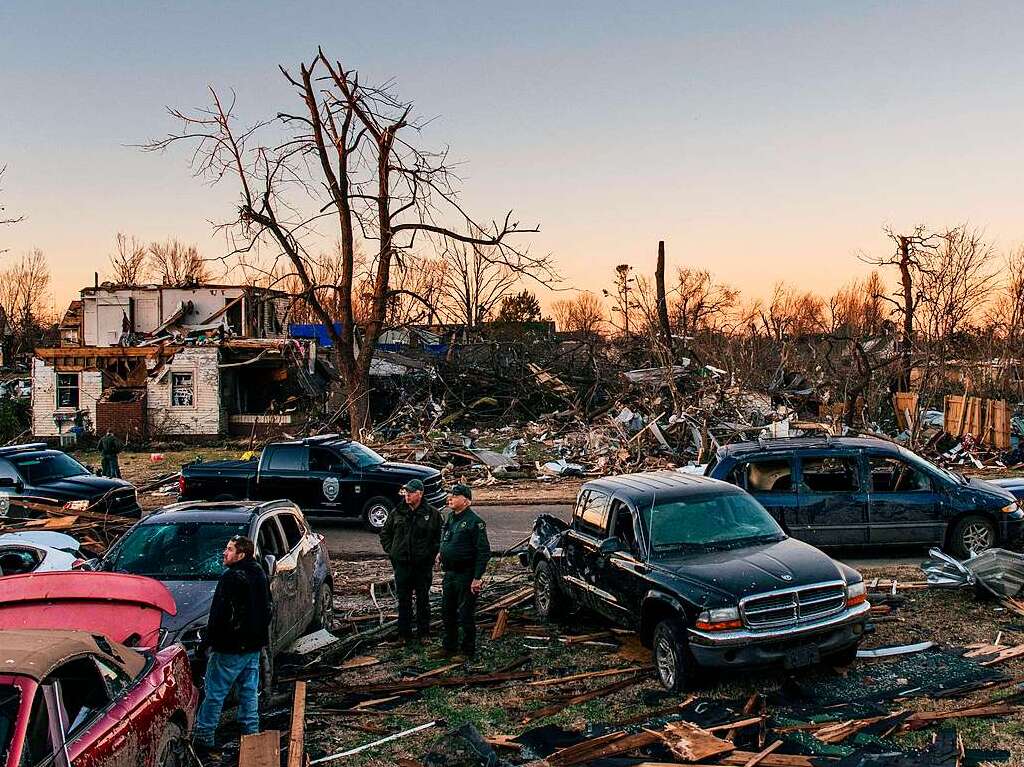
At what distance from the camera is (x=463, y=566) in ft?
29.5

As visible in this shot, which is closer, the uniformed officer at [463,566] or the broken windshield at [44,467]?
→ the uniformed officer at [463,566]

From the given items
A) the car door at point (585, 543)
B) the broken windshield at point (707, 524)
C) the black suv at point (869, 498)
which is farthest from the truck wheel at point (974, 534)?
the car door at point (585, 543)

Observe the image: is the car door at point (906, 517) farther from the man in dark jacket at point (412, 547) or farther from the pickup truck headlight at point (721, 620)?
the man in dark jacket at point (412, 547)

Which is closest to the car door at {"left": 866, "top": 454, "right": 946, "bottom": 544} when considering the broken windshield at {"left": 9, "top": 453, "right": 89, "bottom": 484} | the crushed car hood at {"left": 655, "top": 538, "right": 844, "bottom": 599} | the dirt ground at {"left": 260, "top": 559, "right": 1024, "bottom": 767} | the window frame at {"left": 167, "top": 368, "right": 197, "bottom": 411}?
the dirt ground at {"left": 260, "top": 559, "right": 1024, "bottom": 767}

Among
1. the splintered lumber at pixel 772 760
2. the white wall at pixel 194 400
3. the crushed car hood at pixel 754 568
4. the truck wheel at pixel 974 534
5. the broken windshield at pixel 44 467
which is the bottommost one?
the splintered lumber at pixel 772 760

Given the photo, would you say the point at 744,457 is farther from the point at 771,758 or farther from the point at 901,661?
the point at 771,758

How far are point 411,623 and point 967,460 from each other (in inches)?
790

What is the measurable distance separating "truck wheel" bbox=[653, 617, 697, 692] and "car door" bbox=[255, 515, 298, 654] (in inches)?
135

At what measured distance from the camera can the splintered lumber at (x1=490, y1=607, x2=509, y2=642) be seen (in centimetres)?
967

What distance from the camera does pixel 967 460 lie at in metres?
24.7

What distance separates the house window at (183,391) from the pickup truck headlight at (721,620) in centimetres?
3191

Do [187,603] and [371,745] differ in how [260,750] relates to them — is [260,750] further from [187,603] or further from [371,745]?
[187,603]

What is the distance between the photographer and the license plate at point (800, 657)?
736cm

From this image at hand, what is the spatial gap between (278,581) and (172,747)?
9.72ft
